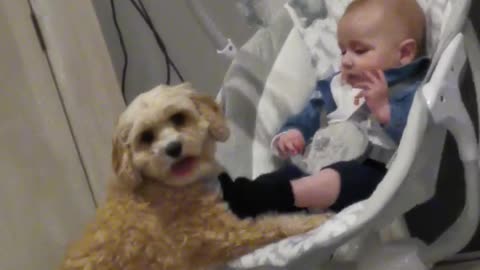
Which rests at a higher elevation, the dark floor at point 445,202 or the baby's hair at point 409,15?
the baby's hair at point 409,15

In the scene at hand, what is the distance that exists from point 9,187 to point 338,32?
0.67m

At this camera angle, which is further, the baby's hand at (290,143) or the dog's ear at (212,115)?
the baby's hand at (290,143)

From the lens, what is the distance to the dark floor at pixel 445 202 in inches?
61.3

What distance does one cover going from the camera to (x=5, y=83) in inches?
59.6

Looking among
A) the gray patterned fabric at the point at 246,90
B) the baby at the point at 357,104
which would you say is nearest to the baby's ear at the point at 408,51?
the baby at the point at 357,104

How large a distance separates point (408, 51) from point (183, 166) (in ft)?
1.50

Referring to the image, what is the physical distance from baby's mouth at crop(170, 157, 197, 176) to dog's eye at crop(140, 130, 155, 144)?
0.05m

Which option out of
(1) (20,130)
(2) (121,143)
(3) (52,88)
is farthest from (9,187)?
(2) (121,143)

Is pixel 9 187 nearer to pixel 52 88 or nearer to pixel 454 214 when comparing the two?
pixel 52 88

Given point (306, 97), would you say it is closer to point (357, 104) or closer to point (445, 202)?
point (357, 104)

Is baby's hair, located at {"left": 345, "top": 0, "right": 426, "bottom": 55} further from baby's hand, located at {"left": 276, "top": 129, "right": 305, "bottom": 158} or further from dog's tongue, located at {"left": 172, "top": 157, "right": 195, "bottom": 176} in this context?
dog's tongue, located at {"left": 172, "top": 157, "right": 195, "bottom": 176}

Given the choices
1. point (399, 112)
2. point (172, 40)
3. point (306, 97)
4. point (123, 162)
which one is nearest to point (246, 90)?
point (306, 97)

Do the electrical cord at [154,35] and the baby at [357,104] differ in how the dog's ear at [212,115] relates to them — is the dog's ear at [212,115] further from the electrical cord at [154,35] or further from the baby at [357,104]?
the electrical cord at [154,35]

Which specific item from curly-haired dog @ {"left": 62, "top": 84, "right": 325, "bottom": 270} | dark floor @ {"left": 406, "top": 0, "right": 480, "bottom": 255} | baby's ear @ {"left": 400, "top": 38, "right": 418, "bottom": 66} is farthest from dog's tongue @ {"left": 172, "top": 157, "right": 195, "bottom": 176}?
dark floor @ {"left": 406, "top": 0, "right": 480, "bottom": 255}
